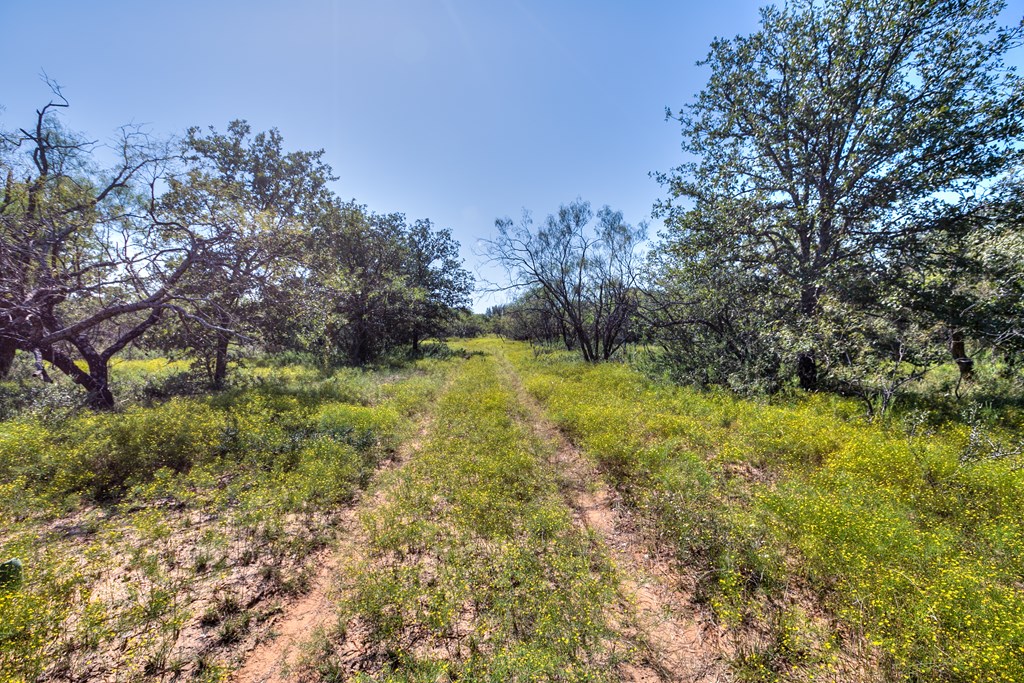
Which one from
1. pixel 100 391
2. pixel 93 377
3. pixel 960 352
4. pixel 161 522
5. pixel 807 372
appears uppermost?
pixel 93 377

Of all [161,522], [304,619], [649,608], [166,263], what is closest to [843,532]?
[649,608]

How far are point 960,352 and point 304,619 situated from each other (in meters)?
14.4

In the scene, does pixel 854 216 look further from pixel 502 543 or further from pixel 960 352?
pixel 502 543

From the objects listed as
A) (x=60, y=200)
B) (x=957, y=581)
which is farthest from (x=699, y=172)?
(x=60, y=200)

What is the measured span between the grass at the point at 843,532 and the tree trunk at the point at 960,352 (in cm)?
225

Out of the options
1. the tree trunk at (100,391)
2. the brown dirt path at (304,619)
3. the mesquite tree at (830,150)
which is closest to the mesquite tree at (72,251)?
the tree trunk at (100,391)

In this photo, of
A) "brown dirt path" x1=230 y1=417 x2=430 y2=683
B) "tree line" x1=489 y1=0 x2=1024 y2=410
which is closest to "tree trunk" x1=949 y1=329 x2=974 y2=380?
"tree line" x1=489 y1=0 x2=1024 y2=410

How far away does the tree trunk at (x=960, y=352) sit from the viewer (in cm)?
727

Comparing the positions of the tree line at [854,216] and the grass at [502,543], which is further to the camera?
the tree line at [854,216]

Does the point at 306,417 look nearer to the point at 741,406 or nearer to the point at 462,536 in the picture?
the point at 462,536

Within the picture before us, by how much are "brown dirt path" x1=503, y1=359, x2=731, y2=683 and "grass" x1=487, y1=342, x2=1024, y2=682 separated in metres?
0.21

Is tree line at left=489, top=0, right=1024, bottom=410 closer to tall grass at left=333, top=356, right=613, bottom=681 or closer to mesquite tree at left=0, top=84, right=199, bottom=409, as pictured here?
tall grass at left=333, top=356, right=613, bottom=681

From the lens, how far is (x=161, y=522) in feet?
14.2

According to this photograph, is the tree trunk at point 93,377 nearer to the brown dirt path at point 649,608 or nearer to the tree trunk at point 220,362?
the tree trunk at point 220,362
